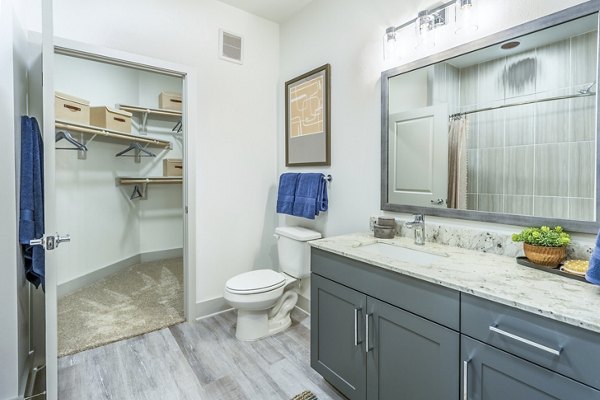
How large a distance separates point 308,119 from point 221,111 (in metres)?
0.74

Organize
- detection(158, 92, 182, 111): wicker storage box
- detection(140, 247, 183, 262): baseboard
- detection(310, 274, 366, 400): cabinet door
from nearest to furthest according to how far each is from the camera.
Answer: detection(310, 274, 366, 400): cabinet door, detection(158, 92, 182, 111): wicker storage box, detection(140, 247, 183, 262): baseboard

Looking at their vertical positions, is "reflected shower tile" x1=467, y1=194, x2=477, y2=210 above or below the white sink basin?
above

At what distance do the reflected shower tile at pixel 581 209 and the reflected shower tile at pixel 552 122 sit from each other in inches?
10.1

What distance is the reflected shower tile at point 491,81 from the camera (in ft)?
4.69

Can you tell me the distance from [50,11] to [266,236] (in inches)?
84.8

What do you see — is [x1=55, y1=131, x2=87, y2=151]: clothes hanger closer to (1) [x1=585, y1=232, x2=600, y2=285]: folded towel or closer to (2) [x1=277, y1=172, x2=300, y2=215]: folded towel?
(2) [x1=277, y1=172, x2=300, y2=215]: folded towel

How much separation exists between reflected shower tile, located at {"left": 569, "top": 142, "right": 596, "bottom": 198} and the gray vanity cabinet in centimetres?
70

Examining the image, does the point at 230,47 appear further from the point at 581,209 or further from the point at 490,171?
the point at 581,209

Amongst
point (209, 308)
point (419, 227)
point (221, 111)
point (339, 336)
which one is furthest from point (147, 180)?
point (419, 227)

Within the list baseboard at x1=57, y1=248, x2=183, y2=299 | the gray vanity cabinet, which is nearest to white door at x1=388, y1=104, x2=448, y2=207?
the gray vanity cabinet

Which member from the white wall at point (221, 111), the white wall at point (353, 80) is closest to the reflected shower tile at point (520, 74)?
the white wall at point (353, 80)

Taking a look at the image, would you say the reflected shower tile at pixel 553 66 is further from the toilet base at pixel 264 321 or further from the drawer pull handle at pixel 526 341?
the toilet base at pixel 264 321

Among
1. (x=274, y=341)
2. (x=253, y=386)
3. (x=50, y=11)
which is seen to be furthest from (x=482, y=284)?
(x=50, y=11)

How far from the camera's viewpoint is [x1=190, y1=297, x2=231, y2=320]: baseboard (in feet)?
8.28
